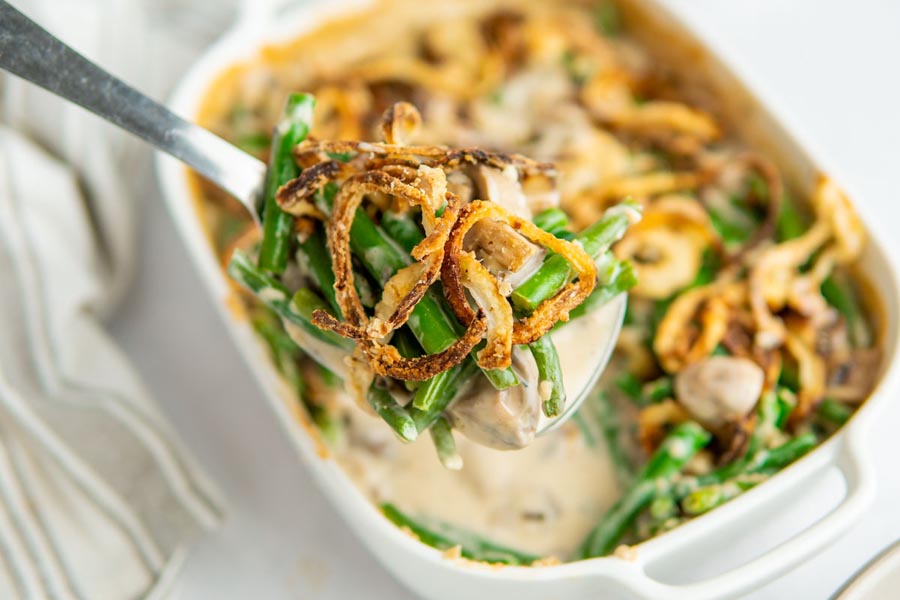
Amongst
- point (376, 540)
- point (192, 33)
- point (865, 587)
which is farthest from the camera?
point (192, 33)

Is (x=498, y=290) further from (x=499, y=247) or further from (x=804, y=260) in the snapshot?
(x=804, y=260)

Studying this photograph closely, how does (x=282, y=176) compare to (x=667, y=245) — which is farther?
(x=667, y=245)

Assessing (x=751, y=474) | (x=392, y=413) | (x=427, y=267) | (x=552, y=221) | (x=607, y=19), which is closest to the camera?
(x=427, y=267)

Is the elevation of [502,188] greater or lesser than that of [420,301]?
greater

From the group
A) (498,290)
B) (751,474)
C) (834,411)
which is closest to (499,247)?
(498,290)

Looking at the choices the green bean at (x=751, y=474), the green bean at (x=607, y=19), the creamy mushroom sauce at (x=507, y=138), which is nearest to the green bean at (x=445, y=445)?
the creamy mushroom sauce at (x=507, y=138)

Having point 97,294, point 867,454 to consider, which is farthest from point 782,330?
point 97,294

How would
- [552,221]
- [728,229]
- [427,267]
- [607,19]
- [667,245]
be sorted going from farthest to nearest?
[607,19] < [728,229] < [667,245] < [552,221] < [427,267]

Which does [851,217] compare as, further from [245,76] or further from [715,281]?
[245,76]
